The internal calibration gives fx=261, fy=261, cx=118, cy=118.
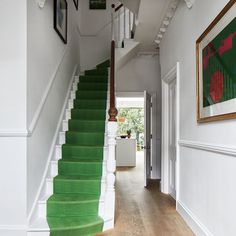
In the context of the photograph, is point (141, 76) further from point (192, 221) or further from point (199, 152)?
point (192, 221)

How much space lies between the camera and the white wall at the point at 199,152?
207 centimetres

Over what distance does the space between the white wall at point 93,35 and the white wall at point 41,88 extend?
2.24 metres

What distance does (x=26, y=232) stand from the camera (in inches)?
103

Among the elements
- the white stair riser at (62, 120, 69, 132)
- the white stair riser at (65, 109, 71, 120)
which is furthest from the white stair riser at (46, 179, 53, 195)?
the white stair riser at (65, 109, 71, 120)

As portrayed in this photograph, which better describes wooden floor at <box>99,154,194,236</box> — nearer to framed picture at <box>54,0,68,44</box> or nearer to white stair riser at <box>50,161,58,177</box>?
white stair riser at <box>50,161,58,177</box>

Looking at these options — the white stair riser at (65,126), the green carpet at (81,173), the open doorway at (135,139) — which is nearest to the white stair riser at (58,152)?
the green carpet at (81,173)

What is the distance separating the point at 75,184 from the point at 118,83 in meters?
3.24

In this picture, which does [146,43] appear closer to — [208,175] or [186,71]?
[186,71]

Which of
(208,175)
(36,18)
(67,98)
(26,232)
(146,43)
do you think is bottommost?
(26,232)

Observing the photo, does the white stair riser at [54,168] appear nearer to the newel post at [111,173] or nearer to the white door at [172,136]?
the newel post at [111,173]

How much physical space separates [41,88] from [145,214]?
205 centimetres

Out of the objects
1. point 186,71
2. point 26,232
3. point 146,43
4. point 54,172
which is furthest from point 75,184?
point 146,43

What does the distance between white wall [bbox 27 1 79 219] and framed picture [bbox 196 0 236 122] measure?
1.76 meters

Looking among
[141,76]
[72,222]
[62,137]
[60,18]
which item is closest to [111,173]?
[72,222]
